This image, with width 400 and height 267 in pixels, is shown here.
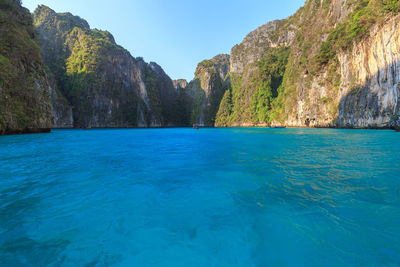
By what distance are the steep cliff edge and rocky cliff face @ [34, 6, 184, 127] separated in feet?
201

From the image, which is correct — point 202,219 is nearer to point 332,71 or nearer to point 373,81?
point 373,81

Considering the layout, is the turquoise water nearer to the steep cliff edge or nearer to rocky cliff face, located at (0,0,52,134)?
rocky cliff face, located at (0,0,52,134)

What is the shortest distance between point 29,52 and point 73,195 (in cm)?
3577

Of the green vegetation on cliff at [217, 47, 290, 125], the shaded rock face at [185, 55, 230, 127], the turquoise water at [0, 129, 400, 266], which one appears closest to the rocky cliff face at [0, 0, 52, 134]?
the turquoise water at [0, 129, 400, 266]

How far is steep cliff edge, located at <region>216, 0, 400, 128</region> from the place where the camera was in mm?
28078

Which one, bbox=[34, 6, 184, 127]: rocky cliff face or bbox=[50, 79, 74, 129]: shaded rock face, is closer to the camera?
bbox=[50, 79, 74, 129]: shaded rock face

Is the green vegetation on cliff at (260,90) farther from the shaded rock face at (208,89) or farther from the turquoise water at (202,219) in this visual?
the turquoise water at (202,219)

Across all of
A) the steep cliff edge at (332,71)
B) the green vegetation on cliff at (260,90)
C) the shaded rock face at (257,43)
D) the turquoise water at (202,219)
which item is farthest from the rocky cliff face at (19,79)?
the shaded rock face at (257,43)

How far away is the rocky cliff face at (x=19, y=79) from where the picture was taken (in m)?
21.2

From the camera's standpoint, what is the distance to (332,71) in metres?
43.9

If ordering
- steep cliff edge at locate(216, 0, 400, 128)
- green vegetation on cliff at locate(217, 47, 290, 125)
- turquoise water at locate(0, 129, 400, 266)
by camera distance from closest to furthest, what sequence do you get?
1. turquoise water at locate(0, 129, 400, 266)
2. steep cliff edge at locate(216, 0, 400, 128)
3. green vegetation on cliff at locate(217, 47, 290, 125)

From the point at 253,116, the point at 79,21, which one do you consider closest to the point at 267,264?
the point at 253,116

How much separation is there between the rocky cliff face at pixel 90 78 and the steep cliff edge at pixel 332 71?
61.1 meters

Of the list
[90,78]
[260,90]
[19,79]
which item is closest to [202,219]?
[19,79]
